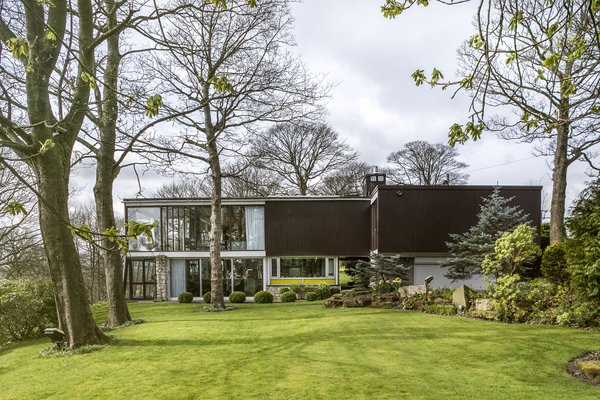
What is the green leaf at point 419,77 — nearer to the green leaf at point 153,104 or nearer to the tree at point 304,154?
the green leaf at point 153,104

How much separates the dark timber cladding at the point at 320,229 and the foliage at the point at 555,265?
10.1 m

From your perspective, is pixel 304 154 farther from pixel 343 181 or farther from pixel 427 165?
pixel 427 165

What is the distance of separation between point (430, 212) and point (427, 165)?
1851cm

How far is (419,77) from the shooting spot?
4.19 metres

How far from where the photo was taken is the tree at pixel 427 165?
1405 inches

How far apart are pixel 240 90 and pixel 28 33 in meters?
6.95

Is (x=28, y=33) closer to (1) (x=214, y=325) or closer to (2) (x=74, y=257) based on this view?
(2) (x=74, y=257)

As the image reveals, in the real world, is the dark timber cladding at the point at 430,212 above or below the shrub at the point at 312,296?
above

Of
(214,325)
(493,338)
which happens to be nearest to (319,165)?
(214,325)

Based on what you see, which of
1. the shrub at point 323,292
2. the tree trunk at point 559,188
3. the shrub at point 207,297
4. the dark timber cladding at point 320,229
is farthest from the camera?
the dark timber cladding at point 320,229

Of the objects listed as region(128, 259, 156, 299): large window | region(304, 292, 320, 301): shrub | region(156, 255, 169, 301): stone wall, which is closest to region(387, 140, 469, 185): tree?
region(304, 292, 320, 301): shrub

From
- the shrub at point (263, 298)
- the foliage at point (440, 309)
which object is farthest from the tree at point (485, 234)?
the shrub at point (263, 298)

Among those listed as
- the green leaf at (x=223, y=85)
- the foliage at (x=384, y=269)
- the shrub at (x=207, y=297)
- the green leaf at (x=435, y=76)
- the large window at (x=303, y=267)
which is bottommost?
the shrub at (x=207, y=297)

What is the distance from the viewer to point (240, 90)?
13.6 meters
